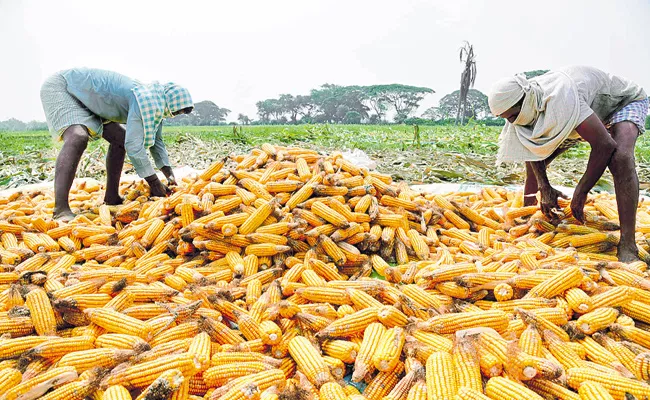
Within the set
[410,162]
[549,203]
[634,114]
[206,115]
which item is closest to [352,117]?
[206,115]

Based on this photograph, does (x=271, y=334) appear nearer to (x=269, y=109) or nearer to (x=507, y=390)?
(x=507, y=390)

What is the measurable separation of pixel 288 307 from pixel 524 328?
4.28ft

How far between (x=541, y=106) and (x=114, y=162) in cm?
513

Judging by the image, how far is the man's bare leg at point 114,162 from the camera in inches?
209

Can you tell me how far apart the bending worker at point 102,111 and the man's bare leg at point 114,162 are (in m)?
0.02

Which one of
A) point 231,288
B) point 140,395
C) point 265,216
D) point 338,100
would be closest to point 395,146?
point 265,216

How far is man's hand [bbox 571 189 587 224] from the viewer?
3727mm

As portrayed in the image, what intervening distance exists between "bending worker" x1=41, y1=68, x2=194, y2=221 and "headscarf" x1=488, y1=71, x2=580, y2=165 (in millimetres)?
3732

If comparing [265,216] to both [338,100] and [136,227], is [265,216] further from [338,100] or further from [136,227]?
[338,100]

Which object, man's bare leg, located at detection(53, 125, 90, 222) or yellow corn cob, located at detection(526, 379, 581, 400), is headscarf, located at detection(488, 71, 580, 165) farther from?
man's bare leg, located at detection(53, 125, 90, 222)

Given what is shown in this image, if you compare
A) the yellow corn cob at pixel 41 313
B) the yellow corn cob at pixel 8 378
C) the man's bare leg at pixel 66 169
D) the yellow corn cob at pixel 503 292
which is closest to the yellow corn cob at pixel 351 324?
the yellow corn cob at pixel 503 292

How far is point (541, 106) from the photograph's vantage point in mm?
3662

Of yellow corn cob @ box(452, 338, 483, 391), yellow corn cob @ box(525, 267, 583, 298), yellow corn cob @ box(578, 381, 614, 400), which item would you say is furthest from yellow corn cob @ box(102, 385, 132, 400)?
yellow corn cob @ box(525, 267, 583, 298)

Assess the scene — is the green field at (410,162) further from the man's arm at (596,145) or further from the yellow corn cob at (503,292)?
the yellow corn cob at (503,292)
